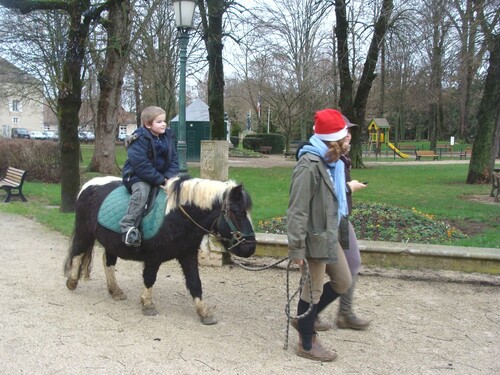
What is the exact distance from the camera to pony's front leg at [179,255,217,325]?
4.75 metres

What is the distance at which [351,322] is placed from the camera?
4660mm

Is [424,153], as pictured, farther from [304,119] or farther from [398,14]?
[398,14]

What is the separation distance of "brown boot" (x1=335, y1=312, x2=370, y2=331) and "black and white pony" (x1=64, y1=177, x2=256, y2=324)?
3.85ft

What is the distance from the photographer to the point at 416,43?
43.5ft

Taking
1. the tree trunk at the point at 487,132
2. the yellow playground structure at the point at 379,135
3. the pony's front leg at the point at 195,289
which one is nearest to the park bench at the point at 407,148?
the yellow playground structure at the point at 379,135

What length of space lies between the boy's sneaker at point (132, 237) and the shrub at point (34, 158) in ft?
43.1

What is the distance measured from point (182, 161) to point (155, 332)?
3939 mm

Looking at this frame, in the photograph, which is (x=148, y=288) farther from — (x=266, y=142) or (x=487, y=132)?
(x=266, y=142)

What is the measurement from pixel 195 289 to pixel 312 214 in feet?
5.32

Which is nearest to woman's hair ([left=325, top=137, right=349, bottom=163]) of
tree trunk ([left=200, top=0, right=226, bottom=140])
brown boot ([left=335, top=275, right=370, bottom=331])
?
brown boot ([left=335, top=275, right=370, bottom=331])

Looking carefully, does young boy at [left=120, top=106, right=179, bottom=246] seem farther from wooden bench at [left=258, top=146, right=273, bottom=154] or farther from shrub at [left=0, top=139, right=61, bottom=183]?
wooden bench at [left=258, top=146, right=273, bottom=154]

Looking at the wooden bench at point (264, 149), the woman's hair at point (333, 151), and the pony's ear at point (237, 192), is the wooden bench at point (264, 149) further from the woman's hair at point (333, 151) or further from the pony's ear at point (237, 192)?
the woman's hair at point (333, 151)

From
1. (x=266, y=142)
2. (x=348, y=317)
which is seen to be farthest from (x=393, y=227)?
(x=266, y=142)

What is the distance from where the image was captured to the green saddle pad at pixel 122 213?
4.72 m
